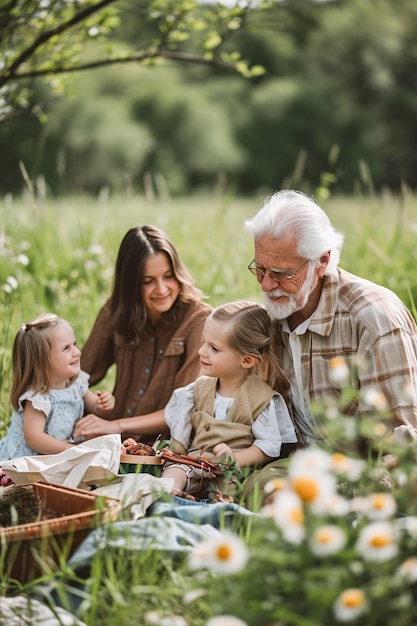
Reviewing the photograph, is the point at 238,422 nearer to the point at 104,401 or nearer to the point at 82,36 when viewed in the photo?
the point at 104,401

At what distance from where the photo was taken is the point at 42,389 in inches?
169

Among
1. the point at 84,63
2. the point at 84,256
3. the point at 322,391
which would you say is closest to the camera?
the point at 322,391

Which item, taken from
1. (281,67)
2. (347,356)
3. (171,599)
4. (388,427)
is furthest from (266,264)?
(281,67)

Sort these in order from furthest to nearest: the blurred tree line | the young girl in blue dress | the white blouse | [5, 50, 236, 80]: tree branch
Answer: the blurred tree line → [5, 50, 236, 80]: tree branch → the young girl in blue dress → the white blouse

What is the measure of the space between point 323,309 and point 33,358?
1.32 m

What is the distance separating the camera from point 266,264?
3.90 meters

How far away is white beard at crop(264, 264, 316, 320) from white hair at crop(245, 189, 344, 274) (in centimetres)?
9

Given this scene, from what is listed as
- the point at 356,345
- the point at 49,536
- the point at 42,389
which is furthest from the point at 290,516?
the point at 42,389

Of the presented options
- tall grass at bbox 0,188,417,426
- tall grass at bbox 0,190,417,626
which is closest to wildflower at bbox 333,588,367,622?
tall grass at bbox 0,190,417,626

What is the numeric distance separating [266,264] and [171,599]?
62.6 inches

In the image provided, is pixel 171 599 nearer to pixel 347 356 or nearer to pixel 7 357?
pixel 347 356

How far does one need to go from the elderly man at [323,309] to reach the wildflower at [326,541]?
62.3 inches

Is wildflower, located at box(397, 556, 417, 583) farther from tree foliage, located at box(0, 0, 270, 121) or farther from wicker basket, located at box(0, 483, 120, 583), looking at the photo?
tree foliage, located at box(0, 0, 270, 121)

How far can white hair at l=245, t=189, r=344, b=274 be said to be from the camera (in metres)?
3.85
